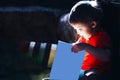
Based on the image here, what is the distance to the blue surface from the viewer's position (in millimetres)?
3104

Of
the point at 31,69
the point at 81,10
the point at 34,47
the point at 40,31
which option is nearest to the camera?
the point at 81,10

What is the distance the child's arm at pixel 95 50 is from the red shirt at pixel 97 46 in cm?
5

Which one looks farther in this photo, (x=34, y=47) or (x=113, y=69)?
(x=34, y=47)

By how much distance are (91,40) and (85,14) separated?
0.20 metres

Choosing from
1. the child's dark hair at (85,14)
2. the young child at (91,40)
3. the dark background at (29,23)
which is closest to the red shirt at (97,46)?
the young child at (91,40)

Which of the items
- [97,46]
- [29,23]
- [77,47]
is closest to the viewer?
[77,47]

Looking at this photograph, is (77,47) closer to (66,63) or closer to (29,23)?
(66,63)

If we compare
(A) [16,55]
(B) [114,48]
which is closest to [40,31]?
(A) [16,55]

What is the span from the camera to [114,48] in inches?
130

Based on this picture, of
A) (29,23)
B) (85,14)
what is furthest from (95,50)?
(29,23)

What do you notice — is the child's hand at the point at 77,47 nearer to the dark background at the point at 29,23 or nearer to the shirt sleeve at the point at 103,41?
the shirt sleeve at the point at 103,41

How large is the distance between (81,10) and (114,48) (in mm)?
335

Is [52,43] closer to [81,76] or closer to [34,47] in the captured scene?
[34,47]

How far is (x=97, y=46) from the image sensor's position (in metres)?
3.27
